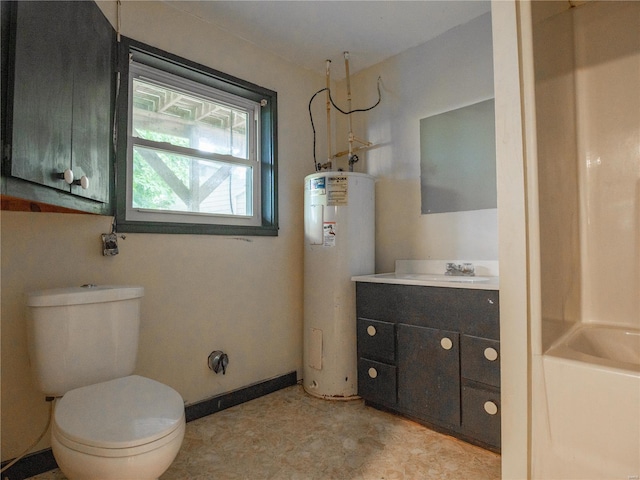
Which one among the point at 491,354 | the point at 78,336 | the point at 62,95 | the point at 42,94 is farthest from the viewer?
the point at 491,354

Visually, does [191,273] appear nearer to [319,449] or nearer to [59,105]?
[59,105]

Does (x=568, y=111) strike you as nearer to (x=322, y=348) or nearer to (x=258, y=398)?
(x=322, y=348)

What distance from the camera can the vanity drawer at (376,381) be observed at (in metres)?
2.00

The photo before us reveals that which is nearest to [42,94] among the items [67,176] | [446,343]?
[67,176]

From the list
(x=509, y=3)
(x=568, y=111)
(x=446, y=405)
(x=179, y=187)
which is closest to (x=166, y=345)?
(x=179, y=187)

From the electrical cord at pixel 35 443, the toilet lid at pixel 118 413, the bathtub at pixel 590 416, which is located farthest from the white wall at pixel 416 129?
the electrical cord at pixel 35 443

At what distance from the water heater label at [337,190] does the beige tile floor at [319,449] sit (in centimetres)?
130

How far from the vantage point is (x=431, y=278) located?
6.61 feet

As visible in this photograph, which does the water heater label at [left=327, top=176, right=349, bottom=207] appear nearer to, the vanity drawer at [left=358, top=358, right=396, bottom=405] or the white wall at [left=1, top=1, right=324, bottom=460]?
the white wall at [left=1, top=1, right=324, bottom=460]

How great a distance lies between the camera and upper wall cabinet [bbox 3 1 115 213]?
1.04m

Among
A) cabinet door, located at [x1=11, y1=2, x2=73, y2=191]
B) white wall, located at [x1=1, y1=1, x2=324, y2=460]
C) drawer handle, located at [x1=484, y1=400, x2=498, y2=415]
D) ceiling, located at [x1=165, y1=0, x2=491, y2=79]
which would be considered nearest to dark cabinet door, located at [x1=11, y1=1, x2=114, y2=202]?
cabinet door, located at [x1=11, y1=2, x2=73, y2=191]

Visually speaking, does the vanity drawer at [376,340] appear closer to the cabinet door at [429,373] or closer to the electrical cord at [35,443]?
the cabinet door at [429,373]

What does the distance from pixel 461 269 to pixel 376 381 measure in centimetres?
85

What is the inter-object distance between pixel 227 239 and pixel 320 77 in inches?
61.8
